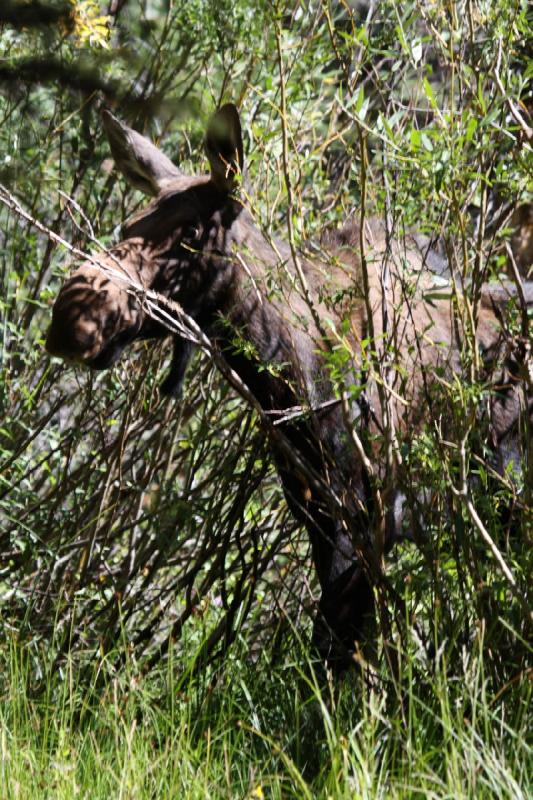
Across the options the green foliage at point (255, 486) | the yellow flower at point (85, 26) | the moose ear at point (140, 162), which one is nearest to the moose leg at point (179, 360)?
the green foliage at point (255, 486)

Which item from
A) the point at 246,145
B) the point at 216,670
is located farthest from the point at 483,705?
the point at 246,145

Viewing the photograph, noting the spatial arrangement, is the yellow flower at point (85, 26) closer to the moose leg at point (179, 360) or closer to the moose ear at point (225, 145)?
the moose ear at point (225, 145)

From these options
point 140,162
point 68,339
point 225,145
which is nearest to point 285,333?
point 225,145

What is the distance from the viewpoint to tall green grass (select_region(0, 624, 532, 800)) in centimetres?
356

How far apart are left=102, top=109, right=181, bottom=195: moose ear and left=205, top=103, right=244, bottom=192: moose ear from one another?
1.58 ft

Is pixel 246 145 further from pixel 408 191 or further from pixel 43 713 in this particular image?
pixel 43 713

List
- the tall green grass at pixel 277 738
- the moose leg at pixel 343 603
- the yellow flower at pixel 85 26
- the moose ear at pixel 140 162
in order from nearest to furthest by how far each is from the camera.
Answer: the tall green grass at pixel 277 738 → the yellow flower at pixel 85 26 → the moose leg at pixel 343 603 → the moose ear at pixel 140 162

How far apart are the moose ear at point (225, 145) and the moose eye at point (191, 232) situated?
9.3 inches

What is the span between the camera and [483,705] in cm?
355

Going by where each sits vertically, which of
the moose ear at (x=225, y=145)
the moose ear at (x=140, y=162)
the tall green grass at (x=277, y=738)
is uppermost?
the moose ear at (x=140, y=162)

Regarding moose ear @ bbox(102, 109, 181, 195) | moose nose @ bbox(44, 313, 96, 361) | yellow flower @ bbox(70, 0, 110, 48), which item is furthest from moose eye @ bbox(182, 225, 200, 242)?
yellow flower @ bbox(70, 0, 110, 48)

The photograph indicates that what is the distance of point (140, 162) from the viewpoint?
18.4 feet

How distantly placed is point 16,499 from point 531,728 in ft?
12.8

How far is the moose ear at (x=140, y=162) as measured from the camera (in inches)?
217
